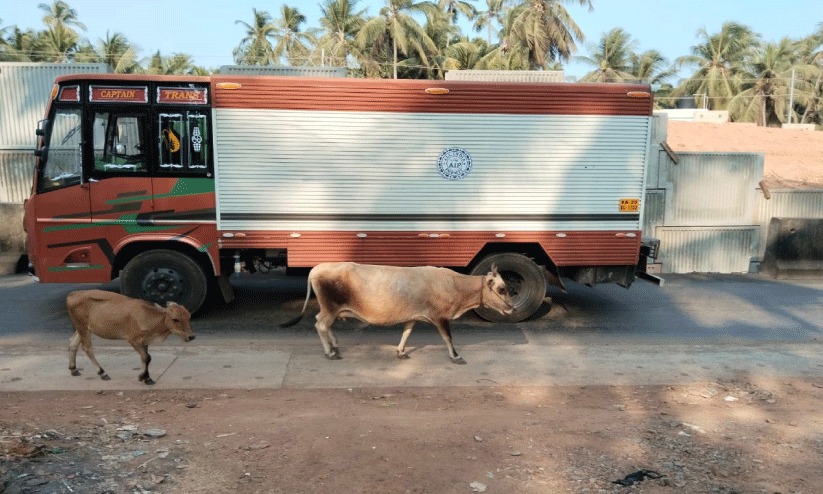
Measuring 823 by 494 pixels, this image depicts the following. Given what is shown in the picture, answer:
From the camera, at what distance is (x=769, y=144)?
37375 mm

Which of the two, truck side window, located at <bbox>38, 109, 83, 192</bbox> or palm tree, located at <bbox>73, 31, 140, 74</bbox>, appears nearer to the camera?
truck side window, located at <bbox>38, 109, 83, 192</bbox>

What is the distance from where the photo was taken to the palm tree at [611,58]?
5247cm

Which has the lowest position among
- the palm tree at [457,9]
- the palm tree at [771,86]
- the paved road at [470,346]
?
the paved road at [470,346]

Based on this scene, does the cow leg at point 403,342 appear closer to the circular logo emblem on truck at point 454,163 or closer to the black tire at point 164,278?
the circular logo emblem on truck at point 454,163

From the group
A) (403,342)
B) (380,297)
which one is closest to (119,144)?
(380,297)

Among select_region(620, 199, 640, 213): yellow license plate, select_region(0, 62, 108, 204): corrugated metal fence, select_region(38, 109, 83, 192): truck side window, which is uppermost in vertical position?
select_region(0, 62, 108, 204): corrugated metal fence

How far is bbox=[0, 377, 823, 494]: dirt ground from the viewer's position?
4910mm

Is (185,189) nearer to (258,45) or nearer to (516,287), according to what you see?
(516,287)

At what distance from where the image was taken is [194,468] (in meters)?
5.03

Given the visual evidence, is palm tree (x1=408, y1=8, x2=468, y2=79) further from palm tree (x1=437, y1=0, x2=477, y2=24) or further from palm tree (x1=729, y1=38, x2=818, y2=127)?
palm tree (x1=729, y1=38, x2=818, y2=127)

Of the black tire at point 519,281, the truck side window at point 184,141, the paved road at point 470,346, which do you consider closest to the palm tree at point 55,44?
the paved road at point 470,346

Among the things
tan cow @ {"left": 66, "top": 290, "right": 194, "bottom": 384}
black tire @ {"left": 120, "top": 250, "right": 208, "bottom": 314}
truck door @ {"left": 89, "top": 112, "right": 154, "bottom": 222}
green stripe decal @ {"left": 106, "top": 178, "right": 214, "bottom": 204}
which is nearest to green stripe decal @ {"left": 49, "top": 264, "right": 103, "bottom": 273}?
black tire @ {"left": 120, "top": 250, "right": 208, "bottom": 314}

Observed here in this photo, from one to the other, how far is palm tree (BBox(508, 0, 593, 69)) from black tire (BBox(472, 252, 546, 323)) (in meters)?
33.2

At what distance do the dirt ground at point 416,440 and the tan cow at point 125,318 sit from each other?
572 mm
